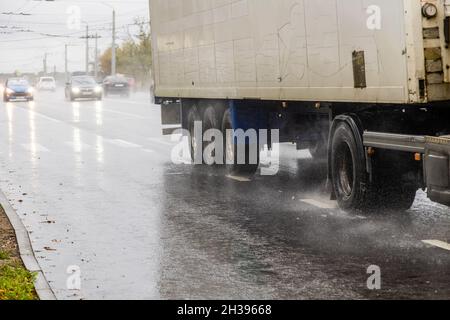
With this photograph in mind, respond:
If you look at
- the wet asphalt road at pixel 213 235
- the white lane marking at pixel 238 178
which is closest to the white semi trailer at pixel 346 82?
the white lane marking at pixel 238 178

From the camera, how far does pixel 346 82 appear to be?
1089 cm

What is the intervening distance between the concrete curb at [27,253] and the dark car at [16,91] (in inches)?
1952

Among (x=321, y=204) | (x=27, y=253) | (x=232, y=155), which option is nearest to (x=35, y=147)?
(x=232, y=155)

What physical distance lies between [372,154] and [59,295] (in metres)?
4.52

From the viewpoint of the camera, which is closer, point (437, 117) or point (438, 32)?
point (438, 32)

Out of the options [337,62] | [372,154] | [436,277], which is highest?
[337,62]

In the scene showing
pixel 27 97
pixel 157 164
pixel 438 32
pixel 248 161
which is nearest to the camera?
pixel 438 32

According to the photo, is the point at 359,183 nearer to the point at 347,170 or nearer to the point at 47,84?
the point at 347,170

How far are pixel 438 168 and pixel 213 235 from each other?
2.43m

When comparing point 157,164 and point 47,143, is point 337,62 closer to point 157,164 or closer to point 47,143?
point 157,164

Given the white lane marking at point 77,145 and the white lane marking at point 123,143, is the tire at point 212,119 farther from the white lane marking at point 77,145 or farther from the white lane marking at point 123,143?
the white lane marking at point 77,145

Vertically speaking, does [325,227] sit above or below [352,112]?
below

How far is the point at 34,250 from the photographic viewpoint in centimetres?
945

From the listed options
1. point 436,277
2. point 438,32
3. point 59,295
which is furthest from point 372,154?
point 59,295
